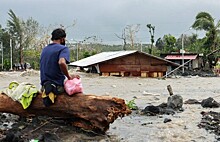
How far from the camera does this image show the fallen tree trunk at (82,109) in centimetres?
692

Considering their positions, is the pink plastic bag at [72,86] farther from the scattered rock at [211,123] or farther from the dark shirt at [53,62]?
the scattered rock at [211,123]

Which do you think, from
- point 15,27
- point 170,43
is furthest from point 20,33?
point 170,43

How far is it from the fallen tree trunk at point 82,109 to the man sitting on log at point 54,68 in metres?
0.22

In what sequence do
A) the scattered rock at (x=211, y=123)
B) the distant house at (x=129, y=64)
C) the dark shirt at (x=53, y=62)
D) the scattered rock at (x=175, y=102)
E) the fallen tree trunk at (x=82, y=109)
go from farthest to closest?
the distant house at (x=129, y=64), the scattered rock at (x=175, y=102), the scattered rock at (x=211, y=123), the fallen tree trunk at (x=82, y=109), the dark shirt at (x=53, y=62)

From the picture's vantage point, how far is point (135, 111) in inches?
419

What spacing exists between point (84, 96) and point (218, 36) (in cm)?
4024

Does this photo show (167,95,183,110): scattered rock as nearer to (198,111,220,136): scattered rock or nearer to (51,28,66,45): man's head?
(198,111,220,136): scattered rock

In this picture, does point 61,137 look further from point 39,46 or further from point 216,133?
point 39,46

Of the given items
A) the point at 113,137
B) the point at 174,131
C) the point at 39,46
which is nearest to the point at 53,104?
the point at 113,137

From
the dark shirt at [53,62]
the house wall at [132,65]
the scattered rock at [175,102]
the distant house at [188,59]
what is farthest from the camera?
the distant house at [188,59]

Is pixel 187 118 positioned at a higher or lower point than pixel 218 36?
lower

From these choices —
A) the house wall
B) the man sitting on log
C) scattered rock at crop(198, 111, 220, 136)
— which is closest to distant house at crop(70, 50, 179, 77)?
the house wall

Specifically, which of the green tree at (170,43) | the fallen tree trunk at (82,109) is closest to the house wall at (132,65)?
the green tree at (170,43)

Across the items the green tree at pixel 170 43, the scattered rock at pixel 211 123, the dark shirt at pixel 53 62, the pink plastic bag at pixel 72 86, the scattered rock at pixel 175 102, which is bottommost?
the scattered rock at pixel 211 123
